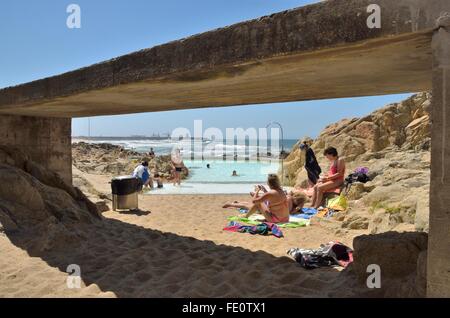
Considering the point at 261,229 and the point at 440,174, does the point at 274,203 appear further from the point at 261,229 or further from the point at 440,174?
the point at 440,174

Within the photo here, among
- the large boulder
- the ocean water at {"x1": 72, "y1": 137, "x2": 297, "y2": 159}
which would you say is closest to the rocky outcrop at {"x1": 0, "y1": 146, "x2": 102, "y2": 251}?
the large boulder

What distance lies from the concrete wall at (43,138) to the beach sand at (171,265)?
2.04 metres

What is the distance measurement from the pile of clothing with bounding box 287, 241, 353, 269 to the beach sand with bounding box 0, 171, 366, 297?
12cm

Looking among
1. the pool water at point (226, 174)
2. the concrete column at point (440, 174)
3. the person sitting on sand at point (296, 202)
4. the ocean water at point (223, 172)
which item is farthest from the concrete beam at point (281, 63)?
the pool water at point (226, 174)

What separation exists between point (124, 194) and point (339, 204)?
485 centimetres

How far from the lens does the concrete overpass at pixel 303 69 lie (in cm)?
223

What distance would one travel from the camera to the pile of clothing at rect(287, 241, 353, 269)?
4.28 m

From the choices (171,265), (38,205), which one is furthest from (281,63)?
(38,205)

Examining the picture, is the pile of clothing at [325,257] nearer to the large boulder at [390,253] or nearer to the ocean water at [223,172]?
the large boulder at [390,253]

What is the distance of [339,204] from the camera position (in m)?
7.54

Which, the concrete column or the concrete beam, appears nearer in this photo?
the concrete column

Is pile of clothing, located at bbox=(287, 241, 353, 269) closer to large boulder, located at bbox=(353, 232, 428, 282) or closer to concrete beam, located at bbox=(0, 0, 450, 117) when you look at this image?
large boulder, located at bbox=(353, 232, 428, 282)

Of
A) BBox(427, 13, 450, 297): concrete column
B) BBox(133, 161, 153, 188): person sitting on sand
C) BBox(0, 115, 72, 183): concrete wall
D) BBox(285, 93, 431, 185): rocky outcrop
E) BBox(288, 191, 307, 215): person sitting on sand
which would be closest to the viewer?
BBox(427, 13, 450, 297): concrete column
